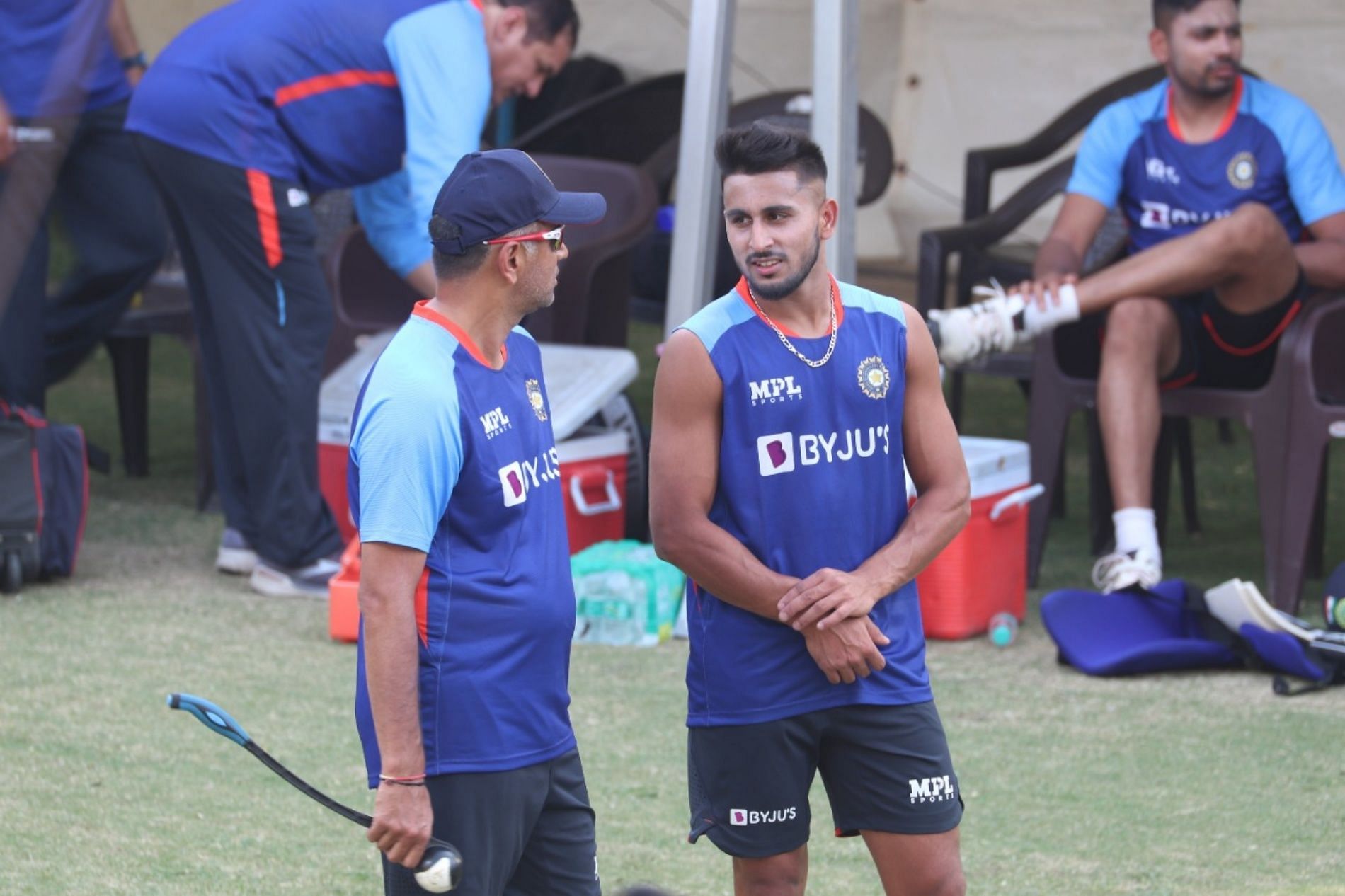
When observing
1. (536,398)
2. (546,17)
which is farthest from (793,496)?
(546,17)

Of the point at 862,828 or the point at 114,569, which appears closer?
the point at 862,828

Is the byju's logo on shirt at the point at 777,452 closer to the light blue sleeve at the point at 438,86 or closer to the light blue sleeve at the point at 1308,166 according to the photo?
the light blue sleeve at the point at 438,86

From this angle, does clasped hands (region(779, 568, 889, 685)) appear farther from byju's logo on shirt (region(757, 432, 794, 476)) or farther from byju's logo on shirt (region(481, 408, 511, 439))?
byju's logo on shirt (region(481, 408, 511, 439))

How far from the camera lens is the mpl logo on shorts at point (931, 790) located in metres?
2.61

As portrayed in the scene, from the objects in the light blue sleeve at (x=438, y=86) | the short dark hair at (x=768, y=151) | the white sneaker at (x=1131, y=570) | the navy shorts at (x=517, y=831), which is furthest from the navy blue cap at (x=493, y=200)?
the white sneaker at (x=1131, y=570)

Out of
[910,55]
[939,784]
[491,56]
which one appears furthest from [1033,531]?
[910,55]

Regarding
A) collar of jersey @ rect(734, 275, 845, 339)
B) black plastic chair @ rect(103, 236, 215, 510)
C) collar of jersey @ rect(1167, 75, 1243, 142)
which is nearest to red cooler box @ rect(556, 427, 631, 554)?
black plastic chair @ rect(103, 236, 215, 510)

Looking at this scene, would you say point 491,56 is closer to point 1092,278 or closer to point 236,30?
point 236,30

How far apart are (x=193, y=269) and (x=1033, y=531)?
2402 millimetres

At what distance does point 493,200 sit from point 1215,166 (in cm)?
341

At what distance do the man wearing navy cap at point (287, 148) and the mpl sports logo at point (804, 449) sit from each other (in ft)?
7.97

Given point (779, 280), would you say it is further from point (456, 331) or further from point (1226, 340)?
point (1226, 340)

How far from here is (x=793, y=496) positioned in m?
2.66

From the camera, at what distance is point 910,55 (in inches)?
358
